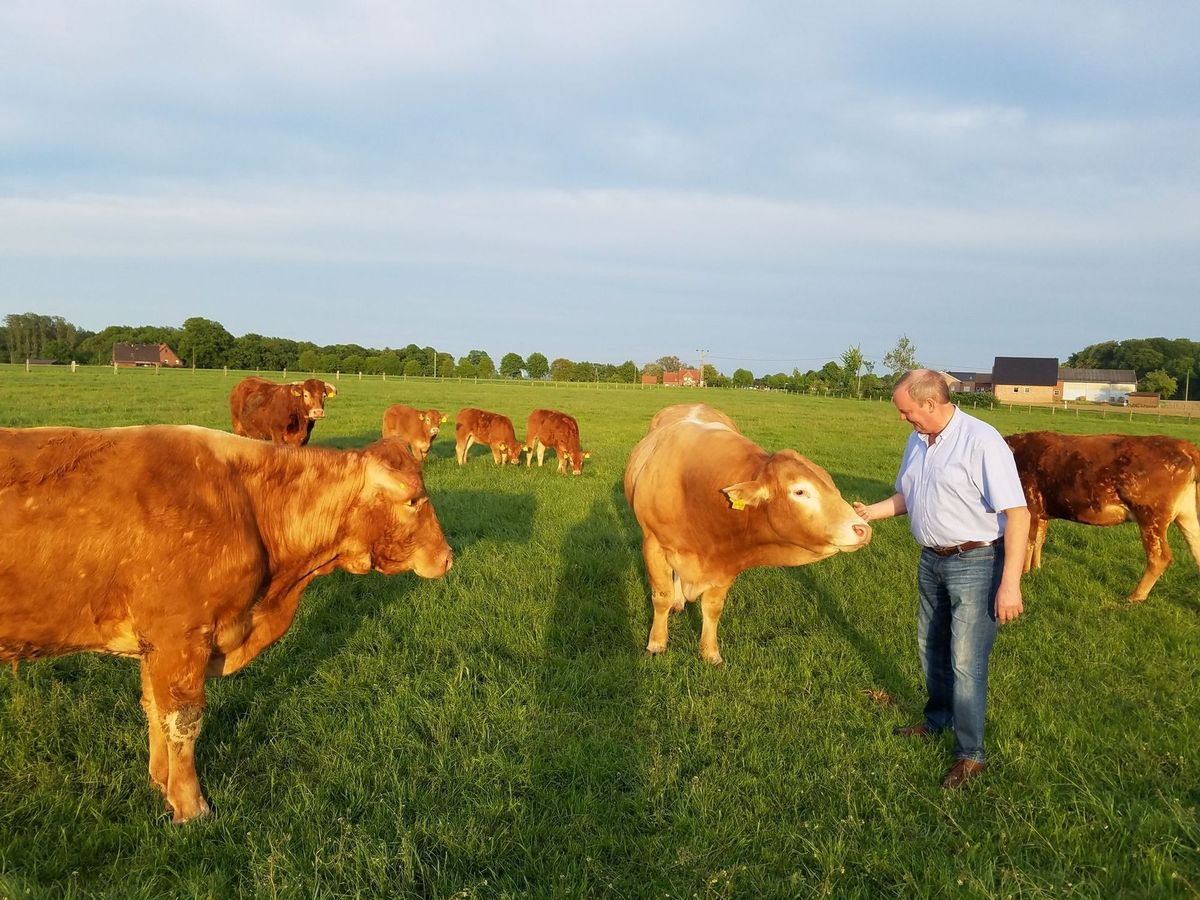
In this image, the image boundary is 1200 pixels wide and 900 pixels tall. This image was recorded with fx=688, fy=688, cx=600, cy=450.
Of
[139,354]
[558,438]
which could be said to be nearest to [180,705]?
[558,438]

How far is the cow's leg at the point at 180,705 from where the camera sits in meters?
3.26

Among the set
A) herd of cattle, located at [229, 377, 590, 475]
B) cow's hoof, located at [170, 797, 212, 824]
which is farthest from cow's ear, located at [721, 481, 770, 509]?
herd of cattle, located at [229, 377, 590, 475]

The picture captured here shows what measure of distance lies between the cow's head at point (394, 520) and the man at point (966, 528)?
2838 mm

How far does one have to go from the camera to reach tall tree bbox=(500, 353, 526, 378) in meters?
144

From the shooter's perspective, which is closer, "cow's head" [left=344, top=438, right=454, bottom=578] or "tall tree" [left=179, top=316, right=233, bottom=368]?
"cow's head" [left=344, top=438, right=454, bottom=578]

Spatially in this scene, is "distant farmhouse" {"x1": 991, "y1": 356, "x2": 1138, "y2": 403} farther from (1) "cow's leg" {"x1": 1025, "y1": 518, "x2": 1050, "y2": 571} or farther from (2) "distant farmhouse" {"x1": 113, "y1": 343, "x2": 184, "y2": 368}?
(2) "distant farmhouse" {"x1": 113, "y1": 343, "x2": 184, "y2": 368}

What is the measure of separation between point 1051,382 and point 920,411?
117 m

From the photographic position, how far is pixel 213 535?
3.30 metres

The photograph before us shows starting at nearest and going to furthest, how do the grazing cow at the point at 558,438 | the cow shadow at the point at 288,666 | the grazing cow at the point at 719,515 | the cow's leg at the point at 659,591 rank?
the cow shadow at the point at 288,666
the grazing cow at the point at 719,515
the cow's leg at the point at 659,591
the grazing cow at the point at 558,438

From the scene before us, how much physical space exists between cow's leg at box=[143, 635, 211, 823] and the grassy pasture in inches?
5.5

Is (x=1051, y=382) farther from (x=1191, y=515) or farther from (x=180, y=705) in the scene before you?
(x=180, y=705)

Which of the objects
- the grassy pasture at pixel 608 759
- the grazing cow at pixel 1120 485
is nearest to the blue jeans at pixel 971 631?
the grassy pasture at pixel 608 759

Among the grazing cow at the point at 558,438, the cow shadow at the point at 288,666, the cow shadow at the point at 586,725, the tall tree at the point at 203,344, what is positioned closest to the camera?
the cow shadow at the point at 586,725

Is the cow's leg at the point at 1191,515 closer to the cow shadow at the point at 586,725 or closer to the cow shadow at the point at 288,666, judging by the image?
the cow shadow at the point at 586,725
